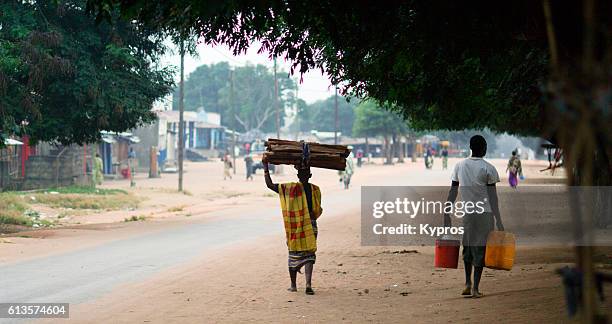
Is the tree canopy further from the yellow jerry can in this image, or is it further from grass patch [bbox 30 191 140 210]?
the yellow jerry can

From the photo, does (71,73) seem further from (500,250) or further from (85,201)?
(500,250)

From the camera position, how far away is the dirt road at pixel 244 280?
9.35 metres

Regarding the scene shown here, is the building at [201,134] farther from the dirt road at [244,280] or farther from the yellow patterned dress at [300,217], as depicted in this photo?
the yellow patterned dress at [300,217]

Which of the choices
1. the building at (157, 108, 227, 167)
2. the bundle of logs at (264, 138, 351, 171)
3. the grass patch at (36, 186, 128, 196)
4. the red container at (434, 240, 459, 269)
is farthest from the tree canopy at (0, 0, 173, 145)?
the building at (157, 108, 227, 167)

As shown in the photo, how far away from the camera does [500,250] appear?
31.6ft

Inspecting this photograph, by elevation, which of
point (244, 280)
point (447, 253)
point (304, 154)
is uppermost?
point (304, 154)

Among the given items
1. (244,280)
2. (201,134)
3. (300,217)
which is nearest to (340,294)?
(300,217)

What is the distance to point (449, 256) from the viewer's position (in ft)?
35.1

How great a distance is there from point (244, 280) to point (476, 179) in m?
3.80

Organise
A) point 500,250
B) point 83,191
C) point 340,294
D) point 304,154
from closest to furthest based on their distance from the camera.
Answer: point 500,250, point 304,154, point 340,294, point 83,191

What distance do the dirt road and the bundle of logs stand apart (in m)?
1.57

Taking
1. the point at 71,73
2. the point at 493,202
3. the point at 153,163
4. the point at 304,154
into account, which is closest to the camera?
the point at 493,202

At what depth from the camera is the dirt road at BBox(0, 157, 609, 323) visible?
30.7 feet

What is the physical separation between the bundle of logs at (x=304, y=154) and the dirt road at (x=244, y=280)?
1.57 meters
